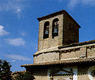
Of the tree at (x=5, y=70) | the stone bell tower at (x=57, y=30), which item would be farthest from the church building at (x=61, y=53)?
the tree at (x=5, y=70)

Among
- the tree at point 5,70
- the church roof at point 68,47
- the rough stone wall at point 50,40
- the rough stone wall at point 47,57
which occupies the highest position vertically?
the rough stone wall at point 50,40

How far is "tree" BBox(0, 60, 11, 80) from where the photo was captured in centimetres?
1216

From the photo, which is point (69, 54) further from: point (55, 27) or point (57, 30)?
point (55, 27)

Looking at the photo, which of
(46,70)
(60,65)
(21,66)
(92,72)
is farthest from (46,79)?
(92,72)

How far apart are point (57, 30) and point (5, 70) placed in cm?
562

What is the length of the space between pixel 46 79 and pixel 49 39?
4186 millimetres

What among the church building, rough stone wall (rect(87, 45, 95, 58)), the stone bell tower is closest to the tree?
the church building

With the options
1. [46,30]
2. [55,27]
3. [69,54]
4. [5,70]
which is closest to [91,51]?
[69,54]

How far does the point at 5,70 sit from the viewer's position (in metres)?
12.4

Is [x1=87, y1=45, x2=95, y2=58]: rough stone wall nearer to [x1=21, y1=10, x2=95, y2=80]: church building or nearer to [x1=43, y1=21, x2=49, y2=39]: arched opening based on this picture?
[x1=21, y1=10, x2=95, y2=80]: church building

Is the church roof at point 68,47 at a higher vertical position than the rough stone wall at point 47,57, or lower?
higher

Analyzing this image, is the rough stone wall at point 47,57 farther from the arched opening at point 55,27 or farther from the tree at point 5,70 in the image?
the tree at point 5,70

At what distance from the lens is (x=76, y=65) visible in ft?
36.4

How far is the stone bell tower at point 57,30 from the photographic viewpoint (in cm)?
1473
